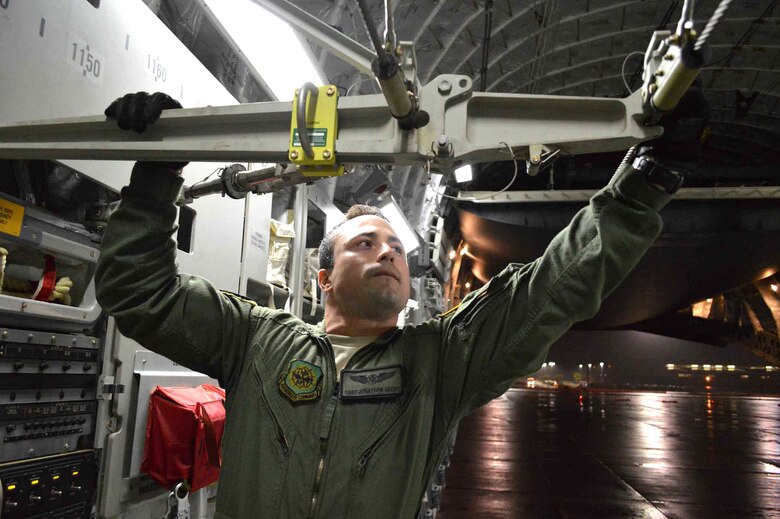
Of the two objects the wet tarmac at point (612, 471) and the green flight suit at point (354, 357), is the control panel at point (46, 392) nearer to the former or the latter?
the green flight suit at point (354, 357)

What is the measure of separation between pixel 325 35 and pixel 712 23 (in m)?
1.20

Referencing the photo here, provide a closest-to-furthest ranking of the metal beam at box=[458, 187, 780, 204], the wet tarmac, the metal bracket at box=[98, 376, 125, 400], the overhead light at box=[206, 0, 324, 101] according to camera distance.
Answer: the metal bracket at box=[98, 376, 125, 400], the overhead light at box=[206, 0, 324, 101], the wet tarmac, the metal beam at box=[458, 187, 780, 204]

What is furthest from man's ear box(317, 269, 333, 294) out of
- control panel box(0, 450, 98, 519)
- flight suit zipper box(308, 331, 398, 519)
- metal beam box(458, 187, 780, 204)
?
metal beam box(458, 187, 780, 204)

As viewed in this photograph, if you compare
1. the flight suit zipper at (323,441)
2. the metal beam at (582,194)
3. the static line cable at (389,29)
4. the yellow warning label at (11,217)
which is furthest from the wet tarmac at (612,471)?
the metal beam at (582,194)

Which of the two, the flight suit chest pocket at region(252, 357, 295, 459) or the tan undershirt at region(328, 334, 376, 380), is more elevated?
the tan undershirt at region(328, 334, 376, 380)

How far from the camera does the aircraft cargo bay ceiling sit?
6863 millimetres

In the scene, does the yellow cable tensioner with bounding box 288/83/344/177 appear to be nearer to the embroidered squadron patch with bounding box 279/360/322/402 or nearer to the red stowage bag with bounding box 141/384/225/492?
the embroidered squadron patch with bounding box 279/360/322/402

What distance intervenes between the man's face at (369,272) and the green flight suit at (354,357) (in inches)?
4.6

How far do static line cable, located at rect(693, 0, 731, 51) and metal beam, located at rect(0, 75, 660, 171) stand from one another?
228 mm

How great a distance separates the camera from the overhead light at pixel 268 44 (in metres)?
2.99

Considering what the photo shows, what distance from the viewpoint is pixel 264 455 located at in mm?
1553

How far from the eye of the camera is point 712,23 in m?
0.97

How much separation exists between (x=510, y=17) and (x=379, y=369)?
7.54 metres

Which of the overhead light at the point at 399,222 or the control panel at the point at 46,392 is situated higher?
the overhead light at the point at 399,222
